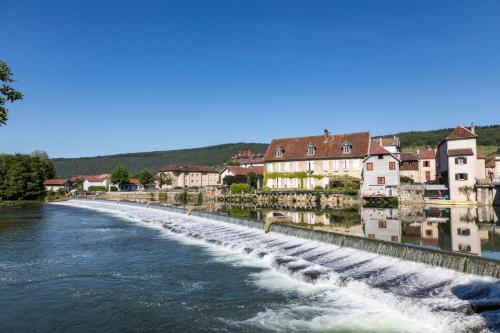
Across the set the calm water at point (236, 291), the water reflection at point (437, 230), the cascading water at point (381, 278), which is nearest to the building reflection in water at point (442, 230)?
the water reflection at point (437, 230)

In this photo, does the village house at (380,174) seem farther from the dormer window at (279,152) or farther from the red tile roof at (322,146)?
the dormer window at (279,152)

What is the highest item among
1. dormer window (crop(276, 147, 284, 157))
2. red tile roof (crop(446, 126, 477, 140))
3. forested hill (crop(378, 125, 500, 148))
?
forested hill (crop(378, 125, 500, 148))

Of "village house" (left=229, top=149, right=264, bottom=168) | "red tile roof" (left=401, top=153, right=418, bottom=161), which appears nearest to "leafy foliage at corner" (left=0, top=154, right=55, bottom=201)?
"village house" (left=229, top=149, right=264, bottom=168)

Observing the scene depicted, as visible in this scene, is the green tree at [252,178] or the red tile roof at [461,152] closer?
the red tile roof at [461,152]

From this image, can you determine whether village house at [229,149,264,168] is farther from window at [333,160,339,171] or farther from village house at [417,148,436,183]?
window at [333,160,339,171]

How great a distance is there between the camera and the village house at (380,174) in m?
49.5

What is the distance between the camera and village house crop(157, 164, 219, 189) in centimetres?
10044

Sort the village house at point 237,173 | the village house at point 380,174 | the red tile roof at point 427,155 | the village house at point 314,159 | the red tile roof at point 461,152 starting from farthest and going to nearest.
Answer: the village house at point 237,173 < the red tile roof at point 427,155 < the village house at point 314,159 < the village house at point 380,174 < the red tile roof at point 461,152

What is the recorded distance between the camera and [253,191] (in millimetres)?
61406

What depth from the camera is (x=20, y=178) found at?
80.7 m

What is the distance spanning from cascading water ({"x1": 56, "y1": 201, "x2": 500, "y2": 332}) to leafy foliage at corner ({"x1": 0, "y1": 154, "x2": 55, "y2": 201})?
2872 inches

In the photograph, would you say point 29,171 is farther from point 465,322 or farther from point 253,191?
point 465,322

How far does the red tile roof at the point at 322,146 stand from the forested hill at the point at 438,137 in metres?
72.1

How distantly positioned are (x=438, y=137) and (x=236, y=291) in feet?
426
